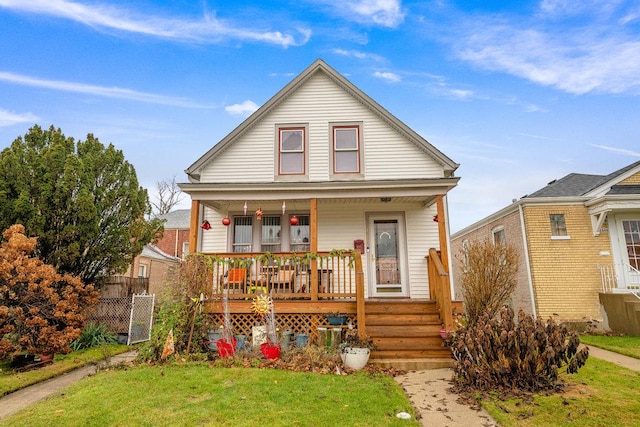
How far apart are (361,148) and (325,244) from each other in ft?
10.6

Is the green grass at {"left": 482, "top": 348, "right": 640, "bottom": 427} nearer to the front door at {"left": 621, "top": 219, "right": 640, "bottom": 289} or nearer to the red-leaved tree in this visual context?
the front door at {"left": 621, "top": 219, "right": 640, "bottom": 289}

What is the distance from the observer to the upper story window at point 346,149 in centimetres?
1057

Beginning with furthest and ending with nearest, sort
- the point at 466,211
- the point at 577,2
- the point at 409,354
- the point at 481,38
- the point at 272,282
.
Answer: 1. the point at 466,211
2. the point at 481,38
3. the point at 577,2
4. the point at 272,282
5. the point at 409,354

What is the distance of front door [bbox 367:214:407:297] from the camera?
32.8 feet

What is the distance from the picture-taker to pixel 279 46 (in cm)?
1506

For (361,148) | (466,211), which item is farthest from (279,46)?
(466,211)

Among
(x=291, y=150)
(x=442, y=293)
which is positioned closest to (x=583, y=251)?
(x=442, y=293)

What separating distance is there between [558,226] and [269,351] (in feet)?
34.0

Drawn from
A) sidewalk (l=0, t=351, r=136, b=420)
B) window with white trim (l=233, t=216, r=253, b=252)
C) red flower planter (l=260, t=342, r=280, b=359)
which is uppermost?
window with white trim (l=233, t=216, r=253, b=252)

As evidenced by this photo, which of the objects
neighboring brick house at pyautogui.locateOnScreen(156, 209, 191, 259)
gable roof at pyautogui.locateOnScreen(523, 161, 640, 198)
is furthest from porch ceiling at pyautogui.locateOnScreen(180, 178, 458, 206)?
neighboring brick house at pyautogui.locateOnScreen(156, 209, 191, 259)

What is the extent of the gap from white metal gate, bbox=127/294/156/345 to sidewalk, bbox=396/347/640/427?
26.5 feet

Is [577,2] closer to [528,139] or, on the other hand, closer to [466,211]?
[528,139]

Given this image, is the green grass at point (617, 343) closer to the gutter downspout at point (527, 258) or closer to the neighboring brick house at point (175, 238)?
the gutter downspout at point (527, 258)

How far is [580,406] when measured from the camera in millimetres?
4402
